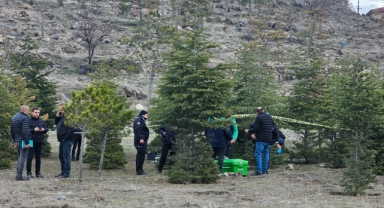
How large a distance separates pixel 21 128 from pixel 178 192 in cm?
410

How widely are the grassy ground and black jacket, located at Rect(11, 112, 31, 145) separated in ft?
3.27

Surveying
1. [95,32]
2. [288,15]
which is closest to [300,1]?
[288,15]

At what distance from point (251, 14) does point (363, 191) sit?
71.2m

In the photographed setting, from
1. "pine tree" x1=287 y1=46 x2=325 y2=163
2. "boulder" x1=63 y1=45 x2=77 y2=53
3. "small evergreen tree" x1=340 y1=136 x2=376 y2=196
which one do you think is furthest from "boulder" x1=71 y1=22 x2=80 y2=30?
"small evergreen tree" x1=340 y1=136 x2=376 y2=196

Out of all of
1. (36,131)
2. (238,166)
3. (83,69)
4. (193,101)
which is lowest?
(83,69)

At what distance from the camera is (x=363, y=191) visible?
995cm

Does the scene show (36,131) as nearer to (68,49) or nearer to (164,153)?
(164,153)

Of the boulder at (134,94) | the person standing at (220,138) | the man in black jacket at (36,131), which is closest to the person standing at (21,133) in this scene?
the man in black jacket at (36,131)

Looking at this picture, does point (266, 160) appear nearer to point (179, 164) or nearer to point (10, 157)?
point (179, 164)

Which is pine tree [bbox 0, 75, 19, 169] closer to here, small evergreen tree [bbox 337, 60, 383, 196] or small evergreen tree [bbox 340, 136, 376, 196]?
small evergreen tree [bbox 337, 60, 383, 196]

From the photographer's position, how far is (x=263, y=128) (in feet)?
44.0

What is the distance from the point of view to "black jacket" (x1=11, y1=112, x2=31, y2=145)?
1160 centimetres

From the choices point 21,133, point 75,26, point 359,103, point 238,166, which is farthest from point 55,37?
point 359,103

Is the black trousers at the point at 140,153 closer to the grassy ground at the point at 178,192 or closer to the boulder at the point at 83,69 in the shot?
the grassy ground at the point at 178,192
